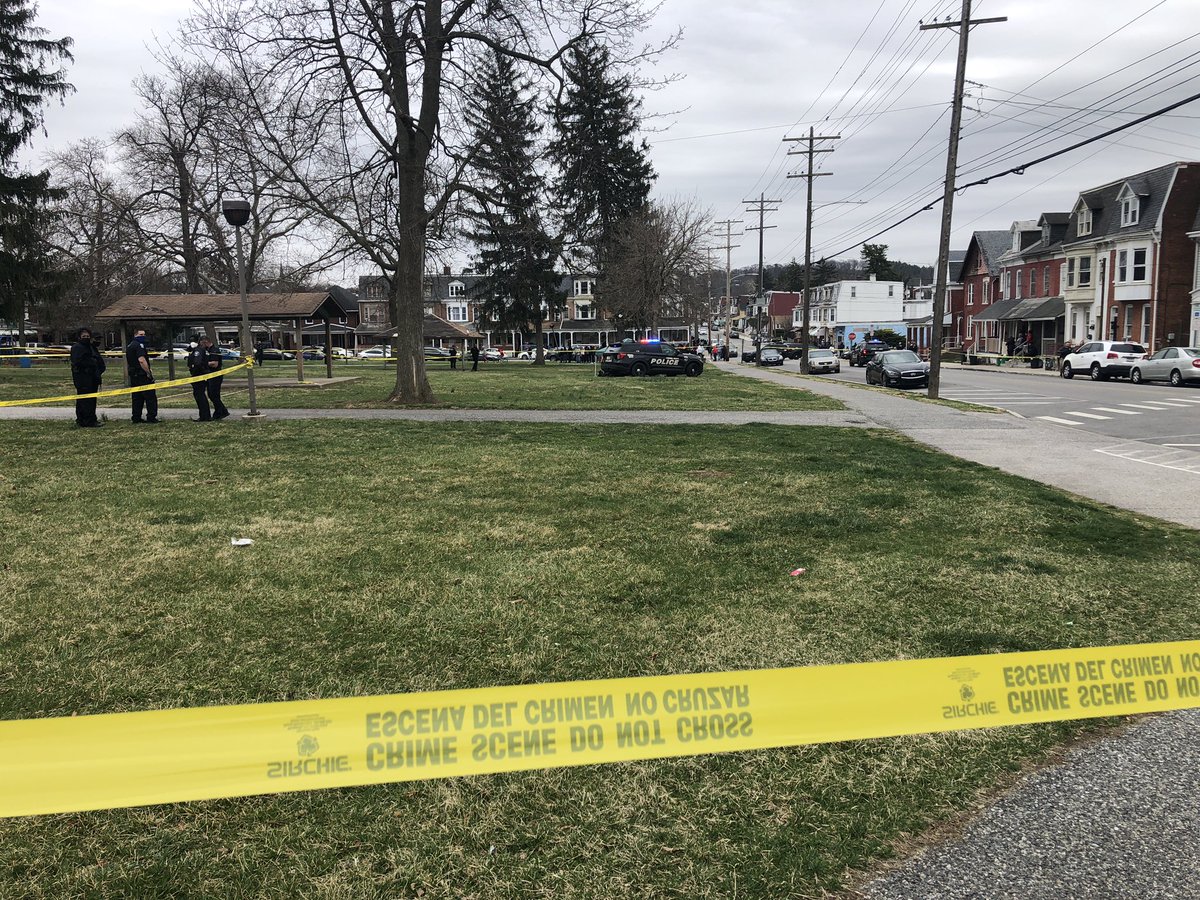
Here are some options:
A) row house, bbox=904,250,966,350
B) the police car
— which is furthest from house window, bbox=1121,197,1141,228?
the police car

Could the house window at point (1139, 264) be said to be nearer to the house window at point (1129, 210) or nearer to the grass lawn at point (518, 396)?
the house window at point (1129, 210)

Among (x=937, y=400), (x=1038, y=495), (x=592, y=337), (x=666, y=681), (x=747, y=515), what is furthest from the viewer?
(x=592, y=337)

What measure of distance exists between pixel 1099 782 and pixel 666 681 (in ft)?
5.84

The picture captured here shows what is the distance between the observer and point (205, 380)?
15.9 m

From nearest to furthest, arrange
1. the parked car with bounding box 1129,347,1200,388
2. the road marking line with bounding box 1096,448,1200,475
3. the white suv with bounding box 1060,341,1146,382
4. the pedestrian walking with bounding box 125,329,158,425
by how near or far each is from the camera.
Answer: the road marking line with bounding box 1096,448,1200,475, the pedestrian walking with bounding box 125,329,158,425, the parked car with bounding box 1129,347,1200,388, the white suv with bounding box 1060,341,1146,382

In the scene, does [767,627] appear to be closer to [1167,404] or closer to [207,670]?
[207,670]

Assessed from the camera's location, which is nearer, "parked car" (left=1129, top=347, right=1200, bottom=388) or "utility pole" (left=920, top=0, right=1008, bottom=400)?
"utility pole" (left=920, top=0, right=1008, bottom=400)

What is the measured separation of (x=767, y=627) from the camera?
183 inches

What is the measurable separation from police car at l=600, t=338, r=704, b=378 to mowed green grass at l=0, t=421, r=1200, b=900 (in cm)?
2771

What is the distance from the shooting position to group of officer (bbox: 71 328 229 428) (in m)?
14.2

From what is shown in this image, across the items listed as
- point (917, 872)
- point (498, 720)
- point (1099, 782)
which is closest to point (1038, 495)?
point (1099, 782)

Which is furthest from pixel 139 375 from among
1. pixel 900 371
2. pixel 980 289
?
pixel 980 289

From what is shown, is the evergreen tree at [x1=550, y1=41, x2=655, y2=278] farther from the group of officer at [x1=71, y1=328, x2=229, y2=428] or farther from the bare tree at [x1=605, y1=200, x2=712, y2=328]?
the bare tree at [x1=605, y1=200, x2=712, y2=328]

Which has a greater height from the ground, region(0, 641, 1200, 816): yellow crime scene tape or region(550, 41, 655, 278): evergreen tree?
region(550, 41, 655, 278): evergreen tree
